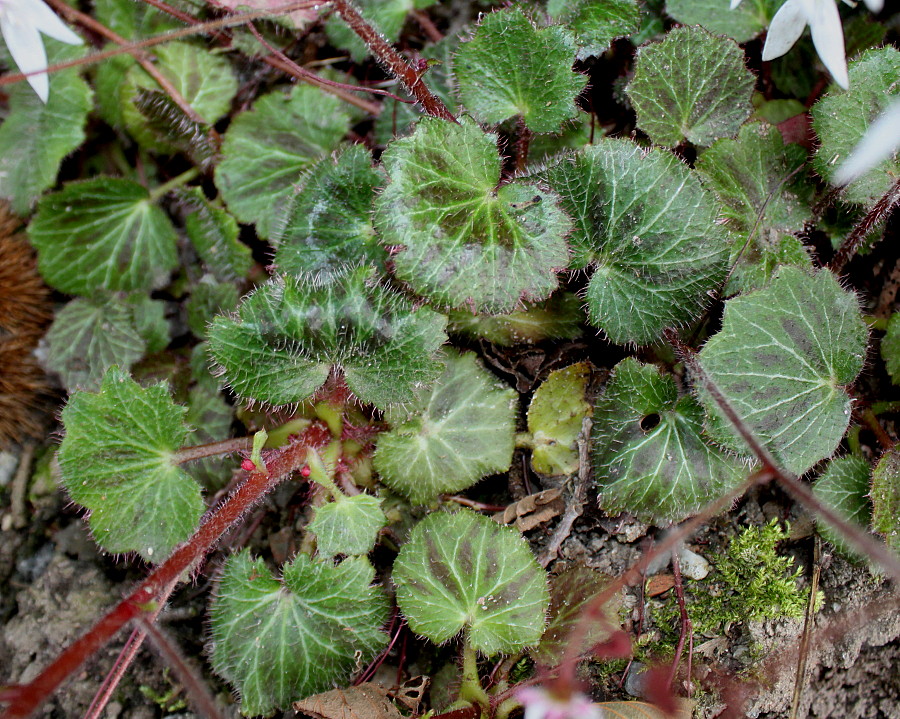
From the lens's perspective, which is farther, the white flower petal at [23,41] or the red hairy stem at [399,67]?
the red hairy stem at [399,67]

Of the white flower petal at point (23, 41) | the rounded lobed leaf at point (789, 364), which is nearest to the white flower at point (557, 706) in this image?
the rounded lobed leaf at point (789, 364)

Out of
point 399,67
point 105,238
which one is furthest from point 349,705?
point 105,238

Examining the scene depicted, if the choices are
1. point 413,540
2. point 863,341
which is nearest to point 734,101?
point 863,341

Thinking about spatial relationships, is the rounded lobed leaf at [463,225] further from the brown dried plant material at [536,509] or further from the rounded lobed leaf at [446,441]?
the brown dried plant material at [536,509]

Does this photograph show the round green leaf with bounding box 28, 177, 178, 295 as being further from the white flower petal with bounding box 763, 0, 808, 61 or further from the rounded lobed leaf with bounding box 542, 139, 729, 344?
the white flower petal with bounding box 763, 0, 808, 61

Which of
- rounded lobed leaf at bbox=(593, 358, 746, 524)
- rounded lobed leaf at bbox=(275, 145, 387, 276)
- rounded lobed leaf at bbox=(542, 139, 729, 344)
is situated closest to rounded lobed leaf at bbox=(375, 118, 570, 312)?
rounded lobed leaf at bbox=(542, 139, 729, 344)

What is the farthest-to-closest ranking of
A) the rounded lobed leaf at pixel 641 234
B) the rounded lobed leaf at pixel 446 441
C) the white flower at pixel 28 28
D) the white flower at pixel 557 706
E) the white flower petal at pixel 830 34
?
the rounded lobed leaf at pixel 446 441, the rounded lobed leaf at pixel 641 234, the white flower at pixel 28 28, the white flower petal at pixel 830 34, the white flower at pixel 557 706

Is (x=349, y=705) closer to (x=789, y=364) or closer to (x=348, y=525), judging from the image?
(x=348, y=525)
